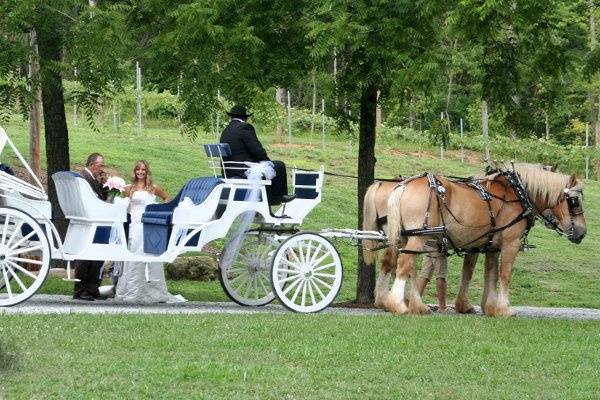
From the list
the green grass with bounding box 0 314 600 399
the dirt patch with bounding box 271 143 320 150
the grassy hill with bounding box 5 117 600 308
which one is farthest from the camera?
the dirt patch with bounding box 271 143 320 150

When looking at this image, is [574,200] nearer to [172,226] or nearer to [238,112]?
[238,112]

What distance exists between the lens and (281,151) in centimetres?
3850

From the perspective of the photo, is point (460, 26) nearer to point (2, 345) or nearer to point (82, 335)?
point (82, 335)

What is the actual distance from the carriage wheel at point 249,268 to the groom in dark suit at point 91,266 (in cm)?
162

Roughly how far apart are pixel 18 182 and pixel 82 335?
3831 millimetres

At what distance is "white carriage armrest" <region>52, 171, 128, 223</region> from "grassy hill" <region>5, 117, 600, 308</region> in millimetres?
3490

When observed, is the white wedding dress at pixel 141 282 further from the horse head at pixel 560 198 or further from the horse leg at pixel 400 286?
the horse head at pixel 560 198

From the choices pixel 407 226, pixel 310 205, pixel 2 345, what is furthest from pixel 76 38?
pixel 2 345

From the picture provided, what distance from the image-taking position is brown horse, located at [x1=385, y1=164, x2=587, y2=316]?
49.9ft

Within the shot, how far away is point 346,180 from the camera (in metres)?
37.1

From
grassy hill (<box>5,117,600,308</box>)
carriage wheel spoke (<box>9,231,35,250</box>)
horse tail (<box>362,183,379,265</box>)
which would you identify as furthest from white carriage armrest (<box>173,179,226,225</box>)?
grassy hill (<box>5,117,600,308</box>)

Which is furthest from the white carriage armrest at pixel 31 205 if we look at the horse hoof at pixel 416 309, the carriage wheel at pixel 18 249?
the horse hoof at pixel 416 309

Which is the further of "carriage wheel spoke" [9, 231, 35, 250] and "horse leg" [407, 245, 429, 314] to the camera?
"horse leg" [407, 245, 429, 314]

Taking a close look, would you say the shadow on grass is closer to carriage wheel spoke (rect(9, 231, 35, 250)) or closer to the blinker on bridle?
carriage wheel spoke (rect(9, 231, 35, 250))
